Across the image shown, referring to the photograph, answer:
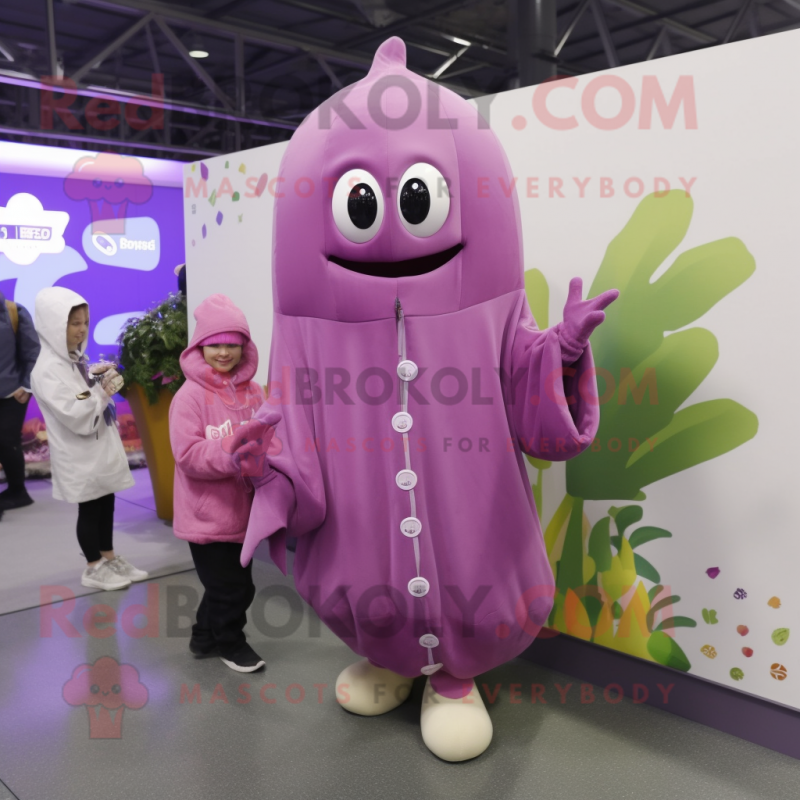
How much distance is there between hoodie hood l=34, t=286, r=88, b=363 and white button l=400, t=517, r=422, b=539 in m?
2.00

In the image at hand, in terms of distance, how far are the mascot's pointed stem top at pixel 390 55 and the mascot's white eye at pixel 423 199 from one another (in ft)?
1.30

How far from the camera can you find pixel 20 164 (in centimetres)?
574

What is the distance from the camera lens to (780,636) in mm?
2180

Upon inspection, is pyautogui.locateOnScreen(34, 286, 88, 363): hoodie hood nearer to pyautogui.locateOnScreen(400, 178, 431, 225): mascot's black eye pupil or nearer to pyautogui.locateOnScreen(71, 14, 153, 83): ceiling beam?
pyautogui.locateOnScreen(400, 178, 431, 225): mascot's black eye pupil

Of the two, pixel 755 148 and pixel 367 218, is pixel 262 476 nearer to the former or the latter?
pixel 367 218

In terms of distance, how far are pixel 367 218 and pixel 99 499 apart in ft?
6.96

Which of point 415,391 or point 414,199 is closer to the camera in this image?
point 414,199

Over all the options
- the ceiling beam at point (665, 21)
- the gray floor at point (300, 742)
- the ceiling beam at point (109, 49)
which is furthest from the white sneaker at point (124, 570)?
the ceiling beam at point (665, 21)

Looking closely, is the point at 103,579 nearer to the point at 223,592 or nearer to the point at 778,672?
the point at 223,592

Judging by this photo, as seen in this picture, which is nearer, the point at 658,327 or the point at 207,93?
the point at 658,327

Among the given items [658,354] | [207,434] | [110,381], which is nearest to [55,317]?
[110,381]

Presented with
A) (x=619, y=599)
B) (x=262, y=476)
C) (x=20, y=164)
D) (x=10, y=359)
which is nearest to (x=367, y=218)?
(x=262, y=476)

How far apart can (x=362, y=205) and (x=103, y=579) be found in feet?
7.59

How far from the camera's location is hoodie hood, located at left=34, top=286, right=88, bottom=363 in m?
3.38
